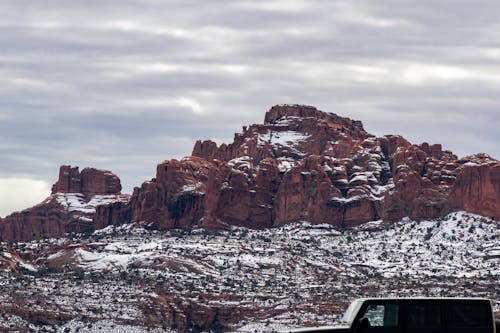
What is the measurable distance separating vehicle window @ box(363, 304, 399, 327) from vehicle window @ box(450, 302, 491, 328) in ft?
4.97

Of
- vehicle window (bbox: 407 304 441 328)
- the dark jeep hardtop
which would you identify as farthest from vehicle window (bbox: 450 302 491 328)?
vehicle window (bbox: 407 304 441 328)

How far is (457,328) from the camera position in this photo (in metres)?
33.1

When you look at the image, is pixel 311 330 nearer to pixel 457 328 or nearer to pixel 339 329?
pixel 339 329

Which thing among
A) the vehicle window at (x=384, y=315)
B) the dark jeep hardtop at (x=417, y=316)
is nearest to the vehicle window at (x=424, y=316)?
the dark jeep hardtop at (x=417, y=316)

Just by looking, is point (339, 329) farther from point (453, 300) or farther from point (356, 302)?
point (453, 300)

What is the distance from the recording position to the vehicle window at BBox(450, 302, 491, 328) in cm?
3309

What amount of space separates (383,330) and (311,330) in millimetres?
1817

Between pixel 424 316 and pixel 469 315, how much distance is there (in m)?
1.22

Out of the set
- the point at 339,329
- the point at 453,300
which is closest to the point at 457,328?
the point at 453,300

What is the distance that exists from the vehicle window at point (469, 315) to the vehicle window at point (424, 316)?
400 millimetres

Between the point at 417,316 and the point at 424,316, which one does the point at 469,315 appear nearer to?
the point at 424,316

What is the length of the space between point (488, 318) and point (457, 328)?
84 centimetres

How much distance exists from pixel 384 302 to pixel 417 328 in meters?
1.14

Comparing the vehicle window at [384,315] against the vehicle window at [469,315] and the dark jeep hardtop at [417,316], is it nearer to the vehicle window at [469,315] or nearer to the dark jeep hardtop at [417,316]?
the dark jeep hardtop at [417,316]
